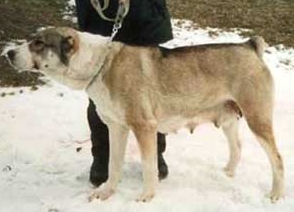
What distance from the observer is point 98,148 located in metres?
5.62

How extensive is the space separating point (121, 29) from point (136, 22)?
0.13 m

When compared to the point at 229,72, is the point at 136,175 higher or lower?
lower

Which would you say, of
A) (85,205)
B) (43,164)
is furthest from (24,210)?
(43,164)

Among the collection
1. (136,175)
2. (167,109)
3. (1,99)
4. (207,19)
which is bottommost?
(207,19)

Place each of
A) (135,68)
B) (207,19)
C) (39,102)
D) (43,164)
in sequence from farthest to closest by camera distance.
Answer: (207,19)
(39,102)
(43,164)
(135,68)

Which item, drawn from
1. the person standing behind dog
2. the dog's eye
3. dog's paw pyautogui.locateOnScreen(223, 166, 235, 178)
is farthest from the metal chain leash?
dog's paw pyautogui.locateOnScreen(223, 166, 235, 178)

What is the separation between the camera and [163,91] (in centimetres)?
508

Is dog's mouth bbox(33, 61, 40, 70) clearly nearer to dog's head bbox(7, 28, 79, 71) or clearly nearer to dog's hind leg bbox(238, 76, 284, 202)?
dog's head bbox(7, 28, 79, 71)

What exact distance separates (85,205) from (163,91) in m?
1.00

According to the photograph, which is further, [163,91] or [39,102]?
[39,102]

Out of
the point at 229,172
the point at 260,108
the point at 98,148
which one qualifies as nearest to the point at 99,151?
the point at 98,148

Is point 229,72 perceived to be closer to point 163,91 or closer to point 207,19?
point 163,91

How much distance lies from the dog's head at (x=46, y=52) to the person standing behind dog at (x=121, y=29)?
526 millimetres

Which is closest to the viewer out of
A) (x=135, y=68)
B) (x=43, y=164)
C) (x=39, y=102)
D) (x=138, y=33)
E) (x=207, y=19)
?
(x=135, y=68)
